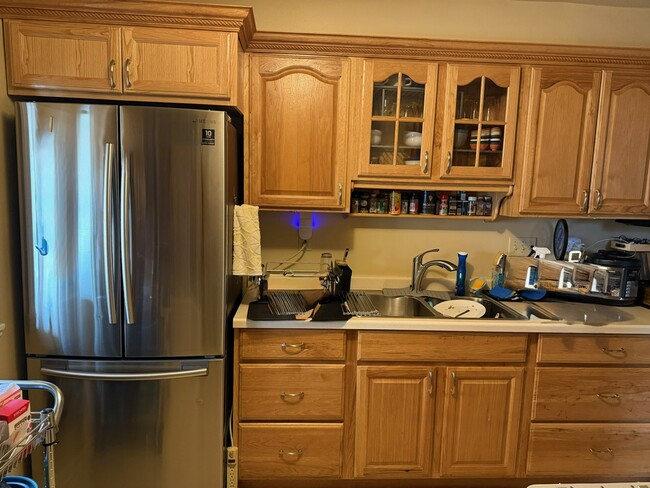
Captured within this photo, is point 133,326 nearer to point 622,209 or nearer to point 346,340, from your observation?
point 346,340

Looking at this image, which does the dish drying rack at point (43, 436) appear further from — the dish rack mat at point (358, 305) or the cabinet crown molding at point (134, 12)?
the cabinet crown molding at point (134, 12)

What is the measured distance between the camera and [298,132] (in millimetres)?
2000

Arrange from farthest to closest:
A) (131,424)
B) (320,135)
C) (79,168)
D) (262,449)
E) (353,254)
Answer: (353,254), (320,135), (262,449), (131,424), (79,168)

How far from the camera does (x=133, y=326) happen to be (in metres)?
1.69

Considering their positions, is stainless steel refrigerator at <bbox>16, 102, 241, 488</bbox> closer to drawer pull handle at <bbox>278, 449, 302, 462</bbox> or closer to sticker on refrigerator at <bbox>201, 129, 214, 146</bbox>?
sticker on refrigerator at <bbox>201, 129, 214, 146</bbox>

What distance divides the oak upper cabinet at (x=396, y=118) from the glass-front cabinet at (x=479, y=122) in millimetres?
89

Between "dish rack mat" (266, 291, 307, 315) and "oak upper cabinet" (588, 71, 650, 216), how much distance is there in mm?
1544

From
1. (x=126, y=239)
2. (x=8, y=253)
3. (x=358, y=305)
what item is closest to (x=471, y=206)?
(x=358, y=305)

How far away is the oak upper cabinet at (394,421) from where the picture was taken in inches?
73.7

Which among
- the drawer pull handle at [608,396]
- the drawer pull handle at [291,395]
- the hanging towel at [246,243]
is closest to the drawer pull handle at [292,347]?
the drawer pull handle at [291,395]

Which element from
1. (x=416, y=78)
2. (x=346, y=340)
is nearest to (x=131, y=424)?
(x=346, y=340)

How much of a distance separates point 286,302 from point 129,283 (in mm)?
700

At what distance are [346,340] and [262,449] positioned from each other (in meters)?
0.63

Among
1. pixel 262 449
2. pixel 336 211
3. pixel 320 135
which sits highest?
pixel 320 135
